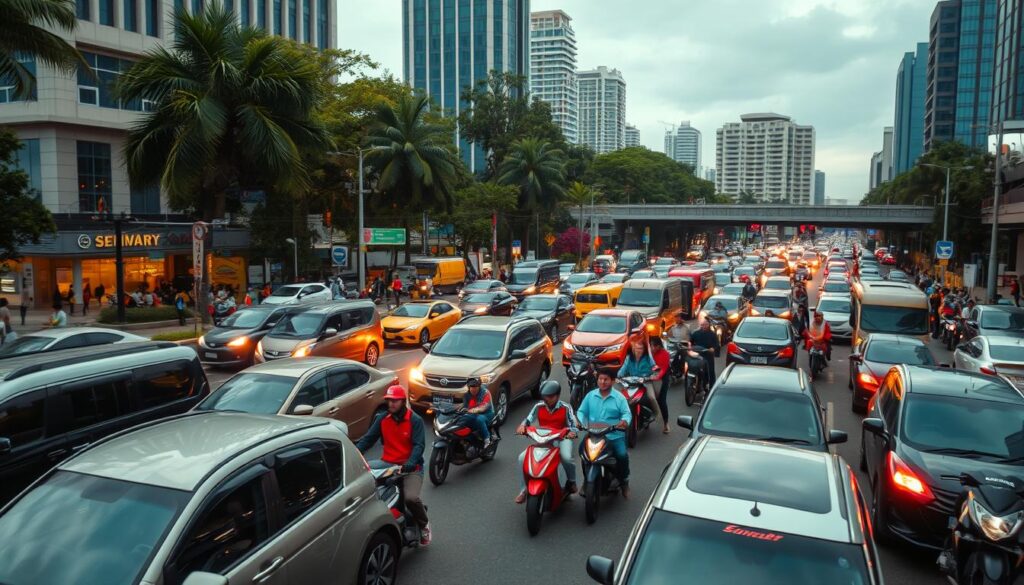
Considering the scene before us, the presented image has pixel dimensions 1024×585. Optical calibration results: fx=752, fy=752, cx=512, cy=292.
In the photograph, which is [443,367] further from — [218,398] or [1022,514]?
[1022,514]

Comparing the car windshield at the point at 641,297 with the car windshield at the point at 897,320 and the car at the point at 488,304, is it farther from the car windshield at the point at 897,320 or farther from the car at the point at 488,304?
the car windshield at the point at 897,320

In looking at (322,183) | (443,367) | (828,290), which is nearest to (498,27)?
(322,183)

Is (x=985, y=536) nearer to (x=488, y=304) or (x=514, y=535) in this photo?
(x=514, y=535)

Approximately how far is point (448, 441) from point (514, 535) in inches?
77.7

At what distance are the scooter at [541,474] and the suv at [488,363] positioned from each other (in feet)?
12.4

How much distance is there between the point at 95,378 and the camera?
330 inches

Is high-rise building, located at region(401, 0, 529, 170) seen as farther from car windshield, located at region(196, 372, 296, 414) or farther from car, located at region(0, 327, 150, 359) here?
car windshield, located at region(196, 372, 296, 414)

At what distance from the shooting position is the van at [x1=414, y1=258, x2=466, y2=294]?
4400 cm

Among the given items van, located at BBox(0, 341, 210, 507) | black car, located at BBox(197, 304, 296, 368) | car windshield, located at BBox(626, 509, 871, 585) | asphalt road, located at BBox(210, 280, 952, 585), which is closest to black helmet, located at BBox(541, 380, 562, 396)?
asphalt road, located at BBox(210, 280, 952, 585)

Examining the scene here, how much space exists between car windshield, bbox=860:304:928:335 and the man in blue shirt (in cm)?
1230

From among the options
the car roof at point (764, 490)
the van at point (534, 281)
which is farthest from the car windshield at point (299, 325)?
the van at point (534, 281)

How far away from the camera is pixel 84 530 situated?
4.36m

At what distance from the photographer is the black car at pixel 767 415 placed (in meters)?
8.32

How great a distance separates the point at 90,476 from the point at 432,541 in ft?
13.1
